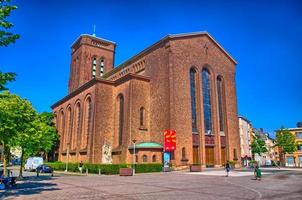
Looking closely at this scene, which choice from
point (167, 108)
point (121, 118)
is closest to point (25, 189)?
point (167, 108)

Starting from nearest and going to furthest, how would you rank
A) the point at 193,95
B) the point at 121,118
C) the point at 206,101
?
the point at 193,95 → the point at 121,118 → the point at 206,101

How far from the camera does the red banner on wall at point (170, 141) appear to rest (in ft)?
125

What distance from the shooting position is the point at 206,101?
152 ft

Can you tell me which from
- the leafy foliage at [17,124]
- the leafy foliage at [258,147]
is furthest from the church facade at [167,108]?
the leafy foliage at [258,147]

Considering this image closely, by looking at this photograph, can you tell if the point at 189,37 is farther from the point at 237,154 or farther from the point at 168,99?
the point at 237,154

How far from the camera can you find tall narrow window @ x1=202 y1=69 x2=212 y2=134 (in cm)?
4492

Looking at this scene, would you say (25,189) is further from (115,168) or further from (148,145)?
(148,145)

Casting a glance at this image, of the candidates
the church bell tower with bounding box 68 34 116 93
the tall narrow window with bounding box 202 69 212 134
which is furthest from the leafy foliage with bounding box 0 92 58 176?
the church bell tower with bounding box 68 34 116 93

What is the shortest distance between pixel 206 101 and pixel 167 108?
9.02 meters

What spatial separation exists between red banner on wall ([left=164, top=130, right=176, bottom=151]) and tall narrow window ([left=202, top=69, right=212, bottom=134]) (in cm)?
832

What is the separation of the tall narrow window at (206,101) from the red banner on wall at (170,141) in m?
8.32

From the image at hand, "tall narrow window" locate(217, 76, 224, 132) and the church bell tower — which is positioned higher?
the church bell tower

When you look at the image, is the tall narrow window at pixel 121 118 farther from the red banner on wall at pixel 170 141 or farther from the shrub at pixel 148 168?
the shrub at pixel 148 168

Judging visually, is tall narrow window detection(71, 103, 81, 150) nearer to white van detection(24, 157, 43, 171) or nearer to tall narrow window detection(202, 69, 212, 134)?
white van detection(24, 157, 43, 171)
